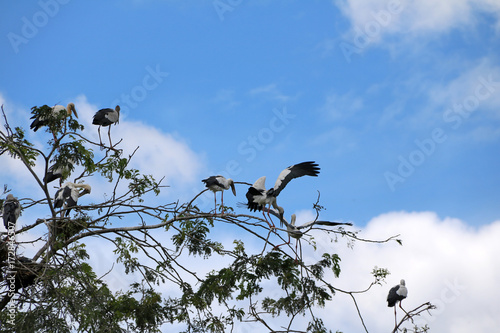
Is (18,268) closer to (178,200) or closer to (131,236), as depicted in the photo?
(131,236)

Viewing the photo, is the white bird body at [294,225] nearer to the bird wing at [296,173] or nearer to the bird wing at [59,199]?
the bird wing at [296,173]

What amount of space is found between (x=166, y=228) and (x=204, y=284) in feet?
3.40

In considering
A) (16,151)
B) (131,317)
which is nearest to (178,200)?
(131,317)

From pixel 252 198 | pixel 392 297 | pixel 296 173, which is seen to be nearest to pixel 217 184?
pixel 252 198

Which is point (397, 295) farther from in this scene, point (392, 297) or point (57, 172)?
point (57, 172)

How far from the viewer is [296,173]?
899 centimetres

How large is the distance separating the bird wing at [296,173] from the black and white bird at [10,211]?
13.4 ft

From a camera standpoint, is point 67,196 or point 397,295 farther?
point 397,295

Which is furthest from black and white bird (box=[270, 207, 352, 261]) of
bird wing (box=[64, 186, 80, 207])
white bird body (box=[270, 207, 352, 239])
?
bird wing (box=[64, 186, 80, 207])

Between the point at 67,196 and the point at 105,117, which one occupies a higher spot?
the point at 105,117

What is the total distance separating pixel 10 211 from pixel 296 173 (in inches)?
179

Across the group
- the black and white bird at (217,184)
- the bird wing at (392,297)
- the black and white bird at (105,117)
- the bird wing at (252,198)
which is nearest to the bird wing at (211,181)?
the black and white bird at (217,184)

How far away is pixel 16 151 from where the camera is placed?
818 centimetres

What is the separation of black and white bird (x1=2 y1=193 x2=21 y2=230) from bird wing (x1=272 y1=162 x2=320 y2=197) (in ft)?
13.4
